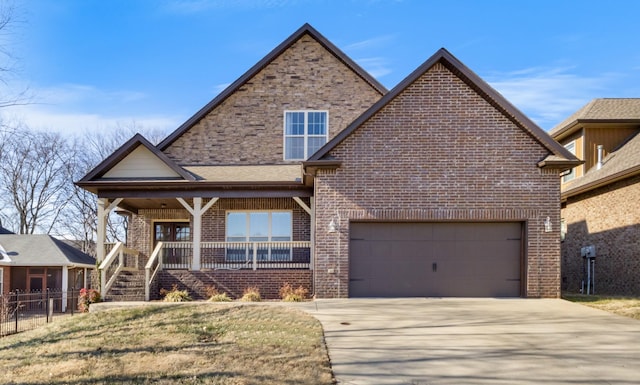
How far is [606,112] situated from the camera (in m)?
21.6

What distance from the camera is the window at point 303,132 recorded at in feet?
63.8

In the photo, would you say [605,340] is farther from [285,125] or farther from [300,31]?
[300,31]

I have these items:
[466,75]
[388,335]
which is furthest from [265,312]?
[466,75]

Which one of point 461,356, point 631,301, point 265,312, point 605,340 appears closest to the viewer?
point 461,356

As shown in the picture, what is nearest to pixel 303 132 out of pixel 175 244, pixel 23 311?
pixel 175 244

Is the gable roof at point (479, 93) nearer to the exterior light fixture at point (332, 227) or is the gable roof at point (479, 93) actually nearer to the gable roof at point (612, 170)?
the exterior light fixture at point (332, 227)

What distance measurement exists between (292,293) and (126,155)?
696 cm

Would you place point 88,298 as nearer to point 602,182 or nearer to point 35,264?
point 35,264

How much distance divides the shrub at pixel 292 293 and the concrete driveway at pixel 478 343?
111 cm

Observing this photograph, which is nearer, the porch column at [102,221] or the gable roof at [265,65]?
the porch column at [102,221]

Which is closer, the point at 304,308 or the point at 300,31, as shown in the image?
the point at 304,308

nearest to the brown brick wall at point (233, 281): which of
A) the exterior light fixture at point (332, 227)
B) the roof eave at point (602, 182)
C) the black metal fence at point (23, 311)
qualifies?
the exterior light fixture at point (332, 227)

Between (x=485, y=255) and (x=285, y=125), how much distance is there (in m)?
8.11

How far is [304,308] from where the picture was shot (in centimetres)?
1284
